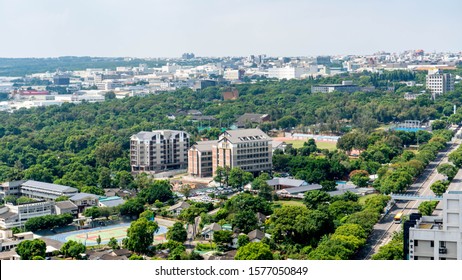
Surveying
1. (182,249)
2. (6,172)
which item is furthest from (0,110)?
(182,249)

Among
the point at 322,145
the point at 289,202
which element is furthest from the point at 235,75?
the point at 289,202

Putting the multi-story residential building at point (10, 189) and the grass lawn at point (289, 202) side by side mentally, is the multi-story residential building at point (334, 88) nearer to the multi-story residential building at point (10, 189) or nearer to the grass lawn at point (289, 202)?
the grass lawn at point (289, 202)

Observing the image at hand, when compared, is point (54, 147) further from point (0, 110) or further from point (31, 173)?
point (0, 110)

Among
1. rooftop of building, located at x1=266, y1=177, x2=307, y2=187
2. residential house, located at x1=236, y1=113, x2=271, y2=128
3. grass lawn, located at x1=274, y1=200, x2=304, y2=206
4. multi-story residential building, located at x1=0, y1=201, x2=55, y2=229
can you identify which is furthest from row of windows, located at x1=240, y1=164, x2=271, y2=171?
residential house, located at x1=236, y1=113, x2=271, y2=128

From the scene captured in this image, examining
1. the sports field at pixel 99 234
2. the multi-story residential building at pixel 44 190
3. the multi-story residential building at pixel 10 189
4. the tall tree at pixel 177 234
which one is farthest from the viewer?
the multi-story residential building at pixel 10 189

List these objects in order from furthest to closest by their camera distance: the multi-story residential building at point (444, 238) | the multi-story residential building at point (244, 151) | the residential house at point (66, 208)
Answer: the multi-story residential building at point (244, 151) < the residential house at point (66, 208) < the multi-story residential building at point (444, 238)

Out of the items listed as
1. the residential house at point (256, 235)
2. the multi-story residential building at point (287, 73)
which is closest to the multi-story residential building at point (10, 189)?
the residential house at point (256, 235)

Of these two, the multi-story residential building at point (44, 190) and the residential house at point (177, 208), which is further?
the multi-story residential building at point (44, 190)

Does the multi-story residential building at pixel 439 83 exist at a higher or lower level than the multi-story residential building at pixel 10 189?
higher
